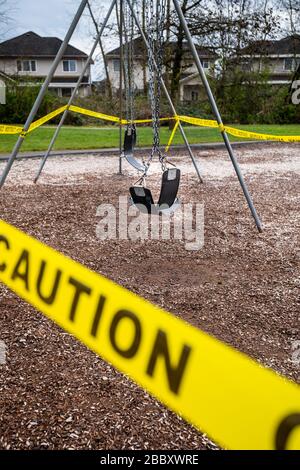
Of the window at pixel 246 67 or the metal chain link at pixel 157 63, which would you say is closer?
the metal chain link at pixel 157 63

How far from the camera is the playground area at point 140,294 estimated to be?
7.24ft

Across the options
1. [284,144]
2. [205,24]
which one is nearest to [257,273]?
[284,144]

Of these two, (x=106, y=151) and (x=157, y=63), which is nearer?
(x=157, y=63)

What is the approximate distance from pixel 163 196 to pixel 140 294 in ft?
5.28

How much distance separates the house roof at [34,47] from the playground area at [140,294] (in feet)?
160

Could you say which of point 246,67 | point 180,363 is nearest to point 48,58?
point 246,67

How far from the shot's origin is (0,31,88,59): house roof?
50906 millimetres
